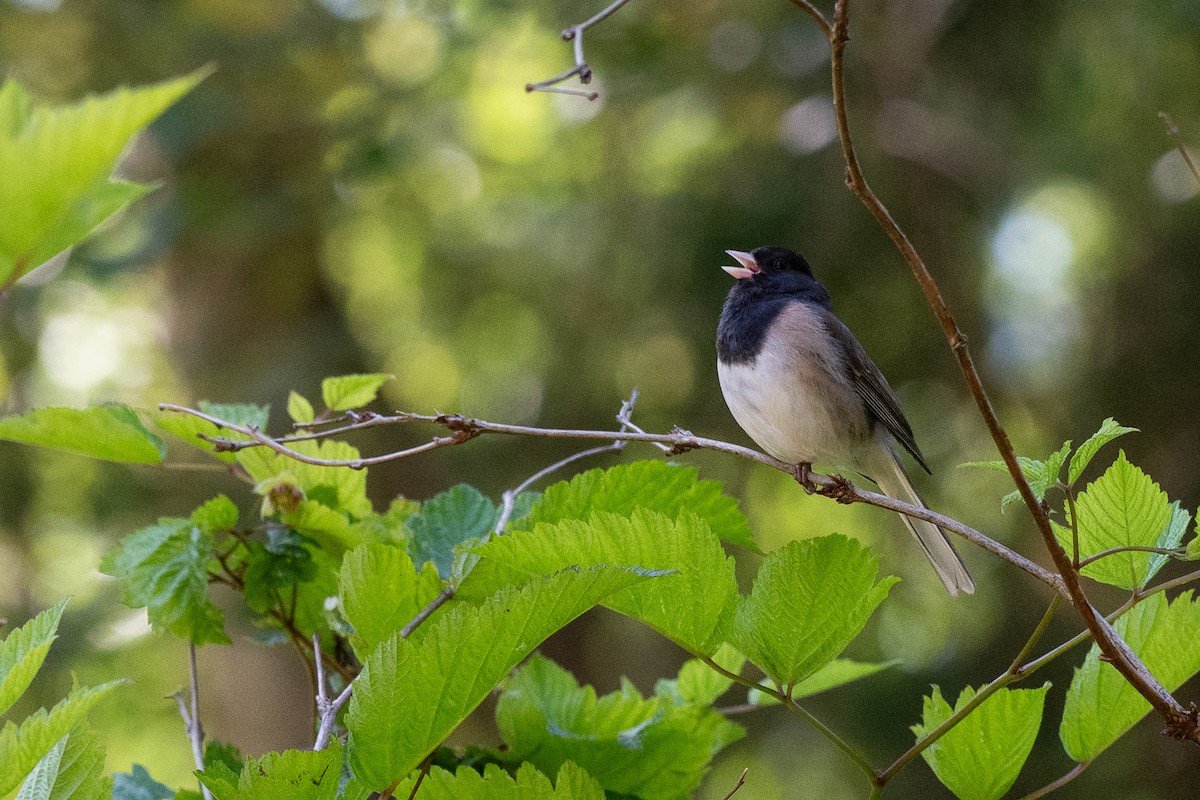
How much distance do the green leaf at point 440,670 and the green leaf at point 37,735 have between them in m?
0.21

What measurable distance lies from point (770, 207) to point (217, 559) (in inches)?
110

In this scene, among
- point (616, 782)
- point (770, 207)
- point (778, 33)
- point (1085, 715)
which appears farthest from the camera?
point (778, 33)

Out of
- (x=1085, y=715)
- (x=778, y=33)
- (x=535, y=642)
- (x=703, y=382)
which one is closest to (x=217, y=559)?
(x=535, y=642)

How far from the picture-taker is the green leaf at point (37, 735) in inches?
35.1

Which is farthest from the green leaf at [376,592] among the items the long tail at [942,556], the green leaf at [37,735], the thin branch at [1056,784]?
the long tail at [942,556]

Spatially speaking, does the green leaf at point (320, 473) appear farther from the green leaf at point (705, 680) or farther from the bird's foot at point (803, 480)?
the bird's foot at point (803, 480)

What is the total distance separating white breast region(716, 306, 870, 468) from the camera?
2.53 meters

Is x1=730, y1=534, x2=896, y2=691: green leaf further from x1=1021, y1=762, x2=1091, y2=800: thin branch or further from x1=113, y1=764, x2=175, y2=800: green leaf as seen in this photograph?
x1=113, y1=764, x2=175, y2=800: green leaf

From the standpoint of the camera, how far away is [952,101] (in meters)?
4.01

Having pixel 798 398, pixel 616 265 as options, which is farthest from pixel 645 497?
pixel 616 265

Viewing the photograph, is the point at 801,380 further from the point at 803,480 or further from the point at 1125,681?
the point at 1125,681

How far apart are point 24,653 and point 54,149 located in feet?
1.69

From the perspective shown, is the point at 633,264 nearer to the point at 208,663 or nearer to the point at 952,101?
the point at 952,101

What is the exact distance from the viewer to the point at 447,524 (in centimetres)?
134
